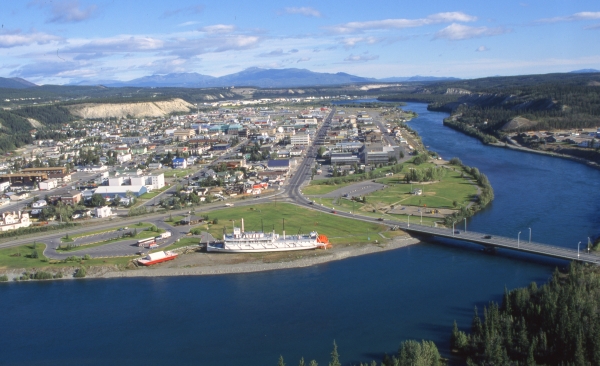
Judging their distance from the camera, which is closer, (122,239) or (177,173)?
(122,239)

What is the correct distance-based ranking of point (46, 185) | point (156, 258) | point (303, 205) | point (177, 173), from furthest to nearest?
point (177, 173) → point (46, 185) → point (303, 205) → point (156, 258)

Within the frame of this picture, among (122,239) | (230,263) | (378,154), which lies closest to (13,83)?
(378,154)

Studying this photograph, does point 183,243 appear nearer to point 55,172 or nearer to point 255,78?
point 55,172

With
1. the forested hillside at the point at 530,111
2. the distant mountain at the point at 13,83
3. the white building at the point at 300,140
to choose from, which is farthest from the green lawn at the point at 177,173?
the distant mountain at the point at 13,83

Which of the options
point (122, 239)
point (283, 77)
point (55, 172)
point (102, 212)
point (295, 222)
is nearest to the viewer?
point (122, 239)

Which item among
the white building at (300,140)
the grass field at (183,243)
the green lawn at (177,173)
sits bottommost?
the grass field at (183,243)

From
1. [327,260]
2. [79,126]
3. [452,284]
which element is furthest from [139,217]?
[79,126]

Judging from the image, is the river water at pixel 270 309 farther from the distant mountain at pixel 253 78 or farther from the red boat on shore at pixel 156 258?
the distant mountain at pixel 253 78
